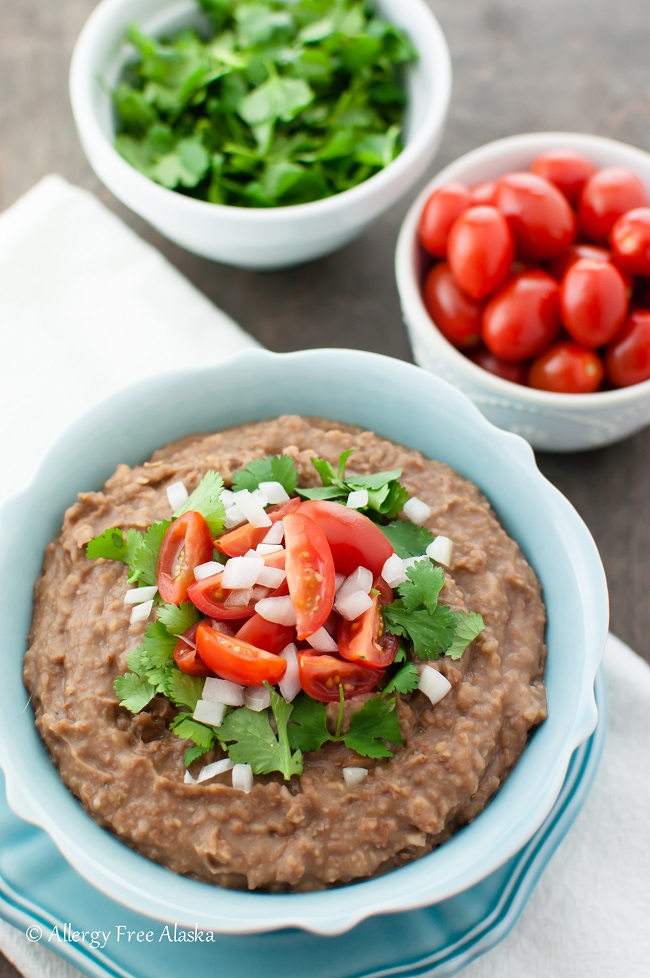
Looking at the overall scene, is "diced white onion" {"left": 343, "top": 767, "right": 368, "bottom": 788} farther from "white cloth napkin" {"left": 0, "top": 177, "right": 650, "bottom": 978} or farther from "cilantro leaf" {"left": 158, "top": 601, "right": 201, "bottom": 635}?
"white cloth napkin" {"left": 0, "top": 177, "right": 650, "bottom": 978}

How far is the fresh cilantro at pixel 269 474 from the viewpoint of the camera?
299 centimetres

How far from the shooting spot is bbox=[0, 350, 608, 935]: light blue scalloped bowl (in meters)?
2.45

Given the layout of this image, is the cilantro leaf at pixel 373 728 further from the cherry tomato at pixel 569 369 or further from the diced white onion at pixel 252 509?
the cherry tomato at pixel 569 369

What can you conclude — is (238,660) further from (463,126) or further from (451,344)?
(463,126)

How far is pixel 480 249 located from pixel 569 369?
0.60 metres

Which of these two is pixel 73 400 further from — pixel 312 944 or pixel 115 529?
pixel 312 944

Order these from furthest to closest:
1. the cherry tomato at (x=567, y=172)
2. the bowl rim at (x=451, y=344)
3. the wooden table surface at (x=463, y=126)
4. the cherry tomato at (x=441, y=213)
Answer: the wooden table surface at (x=463, y=126), the cherry tomato at (x=567, y=172), the cherry tomato at (x=441, y=213), the bowl rim at (x=451, y=344)

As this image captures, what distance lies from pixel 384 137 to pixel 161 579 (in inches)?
94.6

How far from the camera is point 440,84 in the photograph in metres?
4.06

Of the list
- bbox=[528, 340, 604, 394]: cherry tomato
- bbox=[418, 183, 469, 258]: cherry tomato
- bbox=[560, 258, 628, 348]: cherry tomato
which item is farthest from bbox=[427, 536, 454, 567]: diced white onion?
bbox=[418, 183, 469, 258]: cherry tomato

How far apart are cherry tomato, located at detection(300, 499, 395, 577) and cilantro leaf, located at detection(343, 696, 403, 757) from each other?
411mm

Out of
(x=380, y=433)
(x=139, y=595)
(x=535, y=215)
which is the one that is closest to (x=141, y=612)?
(x=139, y=595)

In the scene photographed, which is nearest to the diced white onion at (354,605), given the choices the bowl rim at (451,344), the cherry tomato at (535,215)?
the bowl rim at (451,344)

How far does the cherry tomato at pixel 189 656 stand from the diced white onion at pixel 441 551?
30.2 inches
